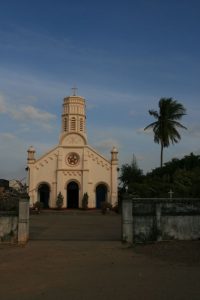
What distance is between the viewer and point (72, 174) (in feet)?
158

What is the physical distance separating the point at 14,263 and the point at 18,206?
12.5 feet

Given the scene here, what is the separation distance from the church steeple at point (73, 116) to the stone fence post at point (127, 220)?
36055 mm

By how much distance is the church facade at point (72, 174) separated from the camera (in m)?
47.3

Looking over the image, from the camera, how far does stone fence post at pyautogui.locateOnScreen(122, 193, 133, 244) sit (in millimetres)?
14109

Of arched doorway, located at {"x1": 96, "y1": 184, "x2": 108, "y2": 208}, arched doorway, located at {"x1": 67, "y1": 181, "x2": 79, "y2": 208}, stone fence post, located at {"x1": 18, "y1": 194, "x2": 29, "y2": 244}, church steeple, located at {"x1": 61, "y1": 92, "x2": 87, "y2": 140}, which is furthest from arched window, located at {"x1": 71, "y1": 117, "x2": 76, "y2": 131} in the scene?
stone fence post, located at {"x1": 18, "y1": 194, "x2": 29, "y2": 244}

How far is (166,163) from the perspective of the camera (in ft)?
161

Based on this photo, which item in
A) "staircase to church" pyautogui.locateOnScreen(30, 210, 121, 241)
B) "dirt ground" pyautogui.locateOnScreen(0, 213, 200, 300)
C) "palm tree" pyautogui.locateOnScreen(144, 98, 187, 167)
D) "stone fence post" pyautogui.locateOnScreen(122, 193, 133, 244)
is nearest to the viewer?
Answer: "dirt ground" pyautogui.locateOnScreen(0, 213, 200, 300)

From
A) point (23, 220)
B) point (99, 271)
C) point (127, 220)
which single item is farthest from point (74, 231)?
point (99, 271)

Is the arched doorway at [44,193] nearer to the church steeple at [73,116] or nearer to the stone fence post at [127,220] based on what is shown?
the church steeple at [73,116]

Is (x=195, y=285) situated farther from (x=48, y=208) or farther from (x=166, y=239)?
(x=48, y=208)

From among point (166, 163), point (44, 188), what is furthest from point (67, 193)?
point (166, 163)

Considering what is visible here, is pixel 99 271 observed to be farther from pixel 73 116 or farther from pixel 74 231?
pixel 73 116

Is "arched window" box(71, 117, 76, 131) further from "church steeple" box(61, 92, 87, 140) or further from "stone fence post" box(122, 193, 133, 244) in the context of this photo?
"stone fence post" box(122, 193, 133, 244)

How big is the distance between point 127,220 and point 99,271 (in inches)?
183
